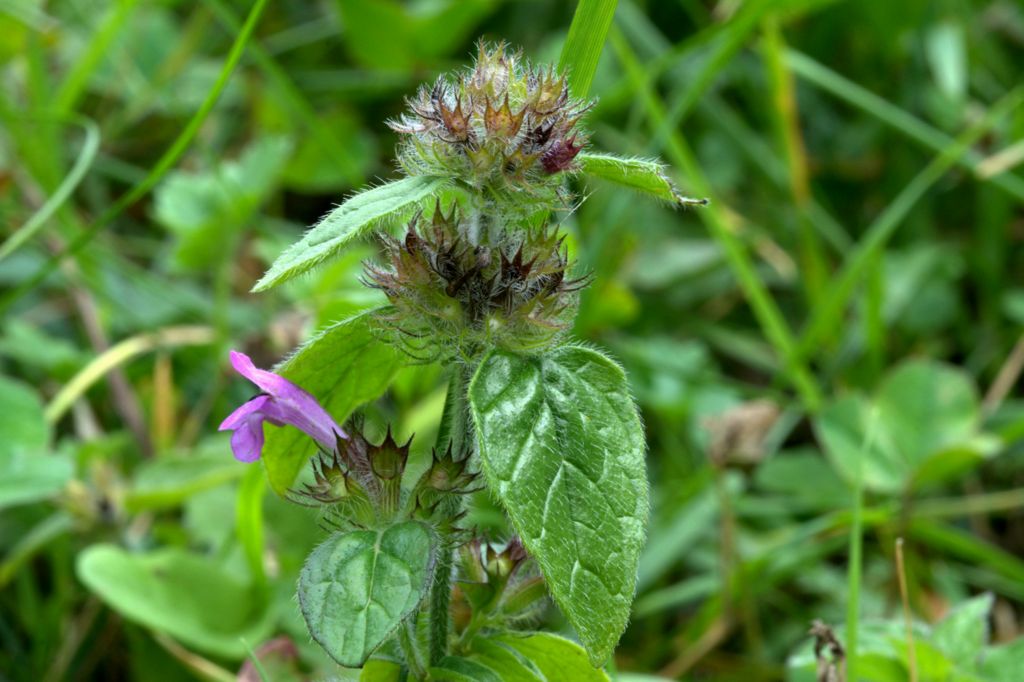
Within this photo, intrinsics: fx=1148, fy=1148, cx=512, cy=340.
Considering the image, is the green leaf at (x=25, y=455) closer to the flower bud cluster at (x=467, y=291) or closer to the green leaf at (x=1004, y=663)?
the flower bud cluster at (x=467, y=291)

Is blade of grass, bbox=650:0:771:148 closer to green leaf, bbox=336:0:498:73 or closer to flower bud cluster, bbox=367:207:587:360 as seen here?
green leaf, bbox=336:0:498:73

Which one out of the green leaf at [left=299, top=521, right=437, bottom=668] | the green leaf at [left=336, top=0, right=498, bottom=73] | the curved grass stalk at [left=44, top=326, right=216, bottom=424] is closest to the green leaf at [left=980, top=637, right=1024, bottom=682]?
the green leaf at [left=299, top=521, right=437, bottom=668]

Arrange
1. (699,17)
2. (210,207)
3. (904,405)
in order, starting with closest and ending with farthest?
(904,405) < (210,207) < (699,17)

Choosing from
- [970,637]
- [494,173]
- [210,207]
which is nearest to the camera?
[494,173]

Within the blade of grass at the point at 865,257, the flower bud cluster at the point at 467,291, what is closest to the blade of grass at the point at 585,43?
the flower bud cluster at the point at 467,291

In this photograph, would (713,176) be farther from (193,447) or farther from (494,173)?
(494,173)

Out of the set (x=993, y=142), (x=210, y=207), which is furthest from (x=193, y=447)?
(x=993, y=142)
